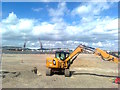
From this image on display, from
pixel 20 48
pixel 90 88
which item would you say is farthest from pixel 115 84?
pixel 20 48

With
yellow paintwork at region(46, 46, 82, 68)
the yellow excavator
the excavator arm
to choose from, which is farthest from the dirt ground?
the excavator arm

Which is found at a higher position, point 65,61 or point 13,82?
point 65,61

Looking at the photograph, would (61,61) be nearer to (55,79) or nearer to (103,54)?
(55,79)

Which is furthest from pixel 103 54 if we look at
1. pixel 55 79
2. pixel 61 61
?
pixel 55 79

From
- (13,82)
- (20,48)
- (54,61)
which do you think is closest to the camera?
(13,82)

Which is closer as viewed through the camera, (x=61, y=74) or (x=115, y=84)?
(x=115, y=84)

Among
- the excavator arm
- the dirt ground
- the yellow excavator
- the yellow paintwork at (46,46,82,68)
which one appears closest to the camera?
the dirt ground

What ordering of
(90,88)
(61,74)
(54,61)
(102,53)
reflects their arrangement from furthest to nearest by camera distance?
(61,74) < (54,61) < (102,53) < (90,88)

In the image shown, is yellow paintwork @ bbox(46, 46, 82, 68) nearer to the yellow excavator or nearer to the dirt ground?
the yellow excavator

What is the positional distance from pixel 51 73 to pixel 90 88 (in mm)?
7125

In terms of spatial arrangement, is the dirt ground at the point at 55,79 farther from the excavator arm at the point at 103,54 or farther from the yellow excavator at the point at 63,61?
the excavator arm at the point at 103,54

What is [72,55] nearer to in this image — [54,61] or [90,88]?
[54,61]

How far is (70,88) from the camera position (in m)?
14.3

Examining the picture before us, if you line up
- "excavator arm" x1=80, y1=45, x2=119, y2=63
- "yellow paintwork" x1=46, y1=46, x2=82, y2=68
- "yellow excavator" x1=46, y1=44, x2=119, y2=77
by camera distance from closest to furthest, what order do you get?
"excavator arm" x1=80, y1=45, x2=119, y2=63 < "yellow excavator" x1=46, y1=44, x2=119, y2=77 < "yellow paintwork" x1=46, y1=46, x2=82, y2=68
